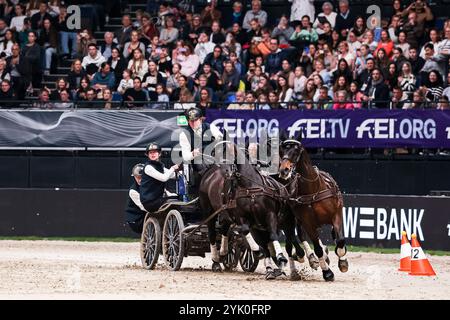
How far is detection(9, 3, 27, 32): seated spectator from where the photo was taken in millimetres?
28859

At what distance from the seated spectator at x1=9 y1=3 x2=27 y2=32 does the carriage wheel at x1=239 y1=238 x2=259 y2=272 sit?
42.2ft

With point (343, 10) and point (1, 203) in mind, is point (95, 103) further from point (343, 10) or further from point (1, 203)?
point (343, 10)

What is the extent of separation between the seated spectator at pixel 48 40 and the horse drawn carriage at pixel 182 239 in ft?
35.9

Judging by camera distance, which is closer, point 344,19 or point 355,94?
point 355,94

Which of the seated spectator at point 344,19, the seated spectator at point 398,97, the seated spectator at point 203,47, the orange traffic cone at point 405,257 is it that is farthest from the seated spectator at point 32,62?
the orange traffic cone at point 405,257

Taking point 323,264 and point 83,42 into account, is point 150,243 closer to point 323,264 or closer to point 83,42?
point 323,264

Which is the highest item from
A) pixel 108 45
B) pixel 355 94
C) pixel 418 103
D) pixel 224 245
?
pixel 108 45

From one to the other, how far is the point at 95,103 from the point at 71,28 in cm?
436

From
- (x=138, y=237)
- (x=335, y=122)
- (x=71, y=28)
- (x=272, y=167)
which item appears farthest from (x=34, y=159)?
(x=272, y=167)

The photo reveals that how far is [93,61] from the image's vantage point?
1067 inches

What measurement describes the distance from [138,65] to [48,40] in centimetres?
326

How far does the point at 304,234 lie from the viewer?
16.7 metres

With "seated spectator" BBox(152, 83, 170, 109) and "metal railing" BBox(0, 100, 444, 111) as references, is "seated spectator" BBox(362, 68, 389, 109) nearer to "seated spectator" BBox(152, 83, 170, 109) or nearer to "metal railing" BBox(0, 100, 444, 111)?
"metal railing" BBox(0, 100, 444, 111)

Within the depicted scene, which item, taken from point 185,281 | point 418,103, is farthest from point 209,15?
point 185,281
